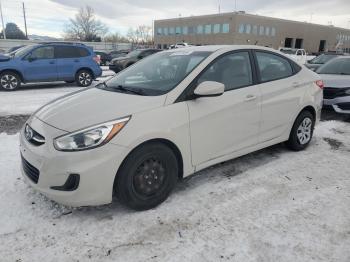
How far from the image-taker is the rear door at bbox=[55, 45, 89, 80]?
12203mm

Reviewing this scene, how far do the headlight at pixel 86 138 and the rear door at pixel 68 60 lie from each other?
1001cm

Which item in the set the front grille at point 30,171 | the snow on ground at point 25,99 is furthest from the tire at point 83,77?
the front grille at point 30,171

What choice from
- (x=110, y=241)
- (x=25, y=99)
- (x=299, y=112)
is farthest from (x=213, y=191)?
(x=25, y=99)

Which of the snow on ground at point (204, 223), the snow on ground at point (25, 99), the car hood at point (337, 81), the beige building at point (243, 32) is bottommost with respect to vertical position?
the snow on ground at point (204, 223)

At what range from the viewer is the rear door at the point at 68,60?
12.2 metres

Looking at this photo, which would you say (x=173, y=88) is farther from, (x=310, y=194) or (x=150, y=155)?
(x=310, y=194)

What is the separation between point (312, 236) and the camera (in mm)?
2988

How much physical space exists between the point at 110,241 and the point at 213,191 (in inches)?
55.0

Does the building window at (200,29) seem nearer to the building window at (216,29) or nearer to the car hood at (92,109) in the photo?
the building window at (216,29)

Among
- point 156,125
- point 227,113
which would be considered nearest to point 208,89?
point 227,113

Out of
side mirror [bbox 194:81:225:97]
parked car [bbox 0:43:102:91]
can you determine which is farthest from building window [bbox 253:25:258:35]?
side mirror [bbox 194:81:225:97]

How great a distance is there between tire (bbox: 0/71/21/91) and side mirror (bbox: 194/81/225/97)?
9.79 m

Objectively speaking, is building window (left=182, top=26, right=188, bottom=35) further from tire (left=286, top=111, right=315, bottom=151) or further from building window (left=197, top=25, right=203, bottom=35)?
tire (left=286, top=111, right=315, bottom=151)

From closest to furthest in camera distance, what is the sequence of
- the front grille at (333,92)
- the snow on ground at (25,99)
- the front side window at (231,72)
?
the front side window at (231,72)
the front grille at (333,92)
the snow on ground at (25,99)
